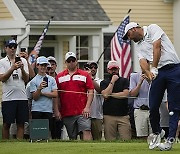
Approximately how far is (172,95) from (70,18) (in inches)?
552

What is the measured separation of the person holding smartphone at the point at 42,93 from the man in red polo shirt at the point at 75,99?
24cm

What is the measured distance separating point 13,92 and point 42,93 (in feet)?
1.84

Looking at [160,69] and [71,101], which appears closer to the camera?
[160,69]

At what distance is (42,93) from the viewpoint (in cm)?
1694

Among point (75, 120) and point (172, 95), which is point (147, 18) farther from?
point (172, 95)

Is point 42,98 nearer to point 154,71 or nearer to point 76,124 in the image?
point 76,124

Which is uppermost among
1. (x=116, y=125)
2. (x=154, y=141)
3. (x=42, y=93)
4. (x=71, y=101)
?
(x=42, y=93)

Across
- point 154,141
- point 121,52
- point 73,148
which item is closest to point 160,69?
point 154,141

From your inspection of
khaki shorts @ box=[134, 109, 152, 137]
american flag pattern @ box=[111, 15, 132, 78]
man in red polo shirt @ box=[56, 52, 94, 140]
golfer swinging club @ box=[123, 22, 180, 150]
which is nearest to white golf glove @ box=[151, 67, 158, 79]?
golfer swinging club @ box=[123, 22, 180, 150]

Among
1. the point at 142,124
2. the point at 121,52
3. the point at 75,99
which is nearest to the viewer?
the point at 75,99

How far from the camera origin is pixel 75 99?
17.0m

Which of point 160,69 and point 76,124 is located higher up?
point 160,69

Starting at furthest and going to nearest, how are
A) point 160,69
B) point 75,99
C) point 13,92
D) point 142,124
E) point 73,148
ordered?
point 142,124 → point 75,99 → point 13,92 → point 73,148 → point 160,69

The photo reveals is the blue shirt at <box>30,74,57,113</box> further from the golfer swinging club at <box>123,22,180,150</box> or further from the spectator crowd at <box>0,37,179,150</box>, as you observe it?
the golfer swinging club at <box>123,22,180,150</box>
